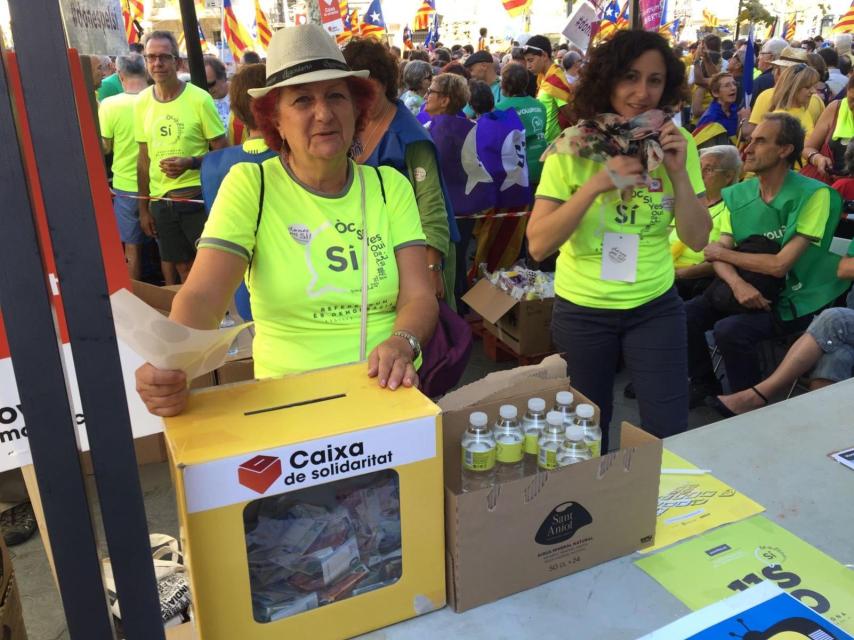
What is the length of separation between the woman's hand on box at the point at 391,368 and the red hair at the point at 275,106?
77cm

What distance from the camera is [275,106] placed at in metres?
1.66

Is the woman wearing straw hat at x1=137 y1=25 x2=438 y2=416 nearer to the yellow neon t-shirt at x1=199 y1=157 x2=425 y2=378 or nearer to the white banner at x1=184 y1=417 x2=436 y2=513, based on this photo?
the yellow neon t-shirt at x1=199 y1=157 x2=425 y2=378

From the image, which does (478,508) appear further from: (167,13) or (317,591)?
(167,13)

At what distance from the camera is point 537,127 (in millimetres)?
5684

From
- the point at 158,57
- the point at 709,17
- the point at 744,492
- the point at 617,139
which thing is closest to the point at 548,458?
the point at 744,492

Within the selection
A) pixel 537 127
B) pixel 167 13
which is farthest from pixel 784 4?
pixel 537 127

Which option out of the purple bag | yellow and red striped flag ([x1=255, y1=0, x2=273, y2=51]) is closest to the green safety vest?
the purple bag

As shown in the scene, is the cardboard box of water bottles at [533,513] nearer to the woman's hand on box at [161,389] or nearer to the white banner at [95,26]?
the woman's hand on box at [161,389]

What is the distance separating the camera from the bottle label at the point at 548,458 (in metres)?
1.17

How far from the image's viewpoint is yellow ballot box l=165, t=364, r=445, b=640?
928mm

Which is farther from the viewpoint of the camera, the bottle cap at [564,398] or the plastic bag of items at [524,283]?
the plastic bag of items at [524,283]

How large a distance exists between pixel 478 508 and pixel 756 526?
0.64 meters

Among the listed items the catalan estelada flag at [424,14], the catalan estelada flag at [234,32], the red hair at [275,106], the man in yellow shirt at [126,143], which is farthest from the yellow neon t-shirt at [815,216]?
the catalan estelada flag at [424,14]

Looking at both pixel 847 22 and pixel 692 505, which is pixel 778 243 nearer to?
pixel 692 505
